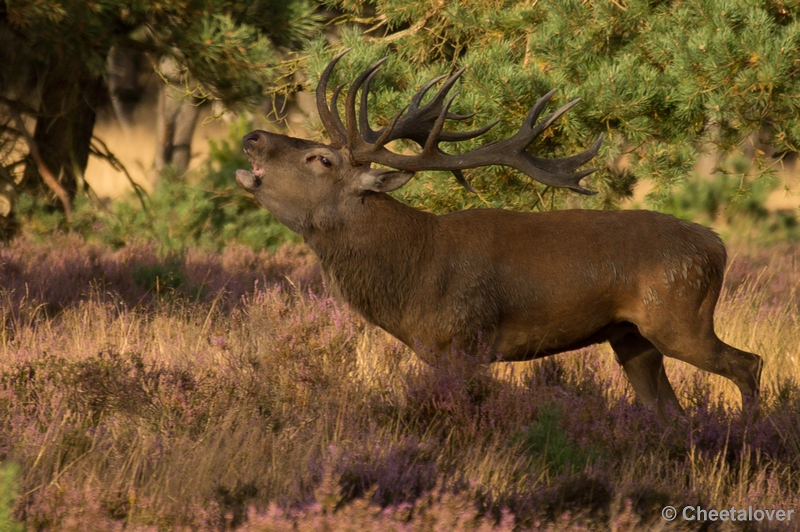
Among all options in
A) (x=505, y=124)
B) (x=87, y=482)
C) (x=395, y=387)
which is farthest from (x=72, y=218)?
(x=87, y=482)

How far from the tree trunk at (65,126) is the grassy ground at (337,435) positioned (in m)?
4.75

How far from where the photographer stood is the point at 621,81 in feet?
23.5

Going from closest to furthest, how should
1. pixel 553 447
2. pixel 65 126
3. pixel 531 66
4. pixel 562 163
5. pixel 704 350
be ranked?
pixel 553 447
pixel 704 350
pixel 562 163
pixel 531 66
pixel 65 126

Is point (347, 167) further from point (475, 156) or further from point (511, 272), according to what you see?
point (511, 272)

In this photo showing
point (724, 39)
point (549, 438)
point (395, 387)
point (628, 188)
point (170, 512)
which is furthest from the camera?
point (628, 188)

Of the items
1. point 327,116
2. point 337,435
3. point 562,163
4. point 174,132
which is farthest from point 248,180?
point 174,132

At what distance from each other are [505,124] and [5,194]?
21.8 feet

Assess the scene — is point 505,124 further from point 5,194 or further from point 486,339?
point 5,194

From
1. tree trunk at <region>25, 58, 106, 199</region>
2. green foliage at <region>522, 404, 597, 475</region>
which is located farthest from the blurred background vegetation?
green foliage at <region>522, 404, 597, 475</region>

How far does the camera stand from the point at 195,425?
4.76 metres

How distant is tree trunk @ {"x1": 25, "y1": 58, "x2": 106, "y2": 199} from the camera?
1133 centimetres

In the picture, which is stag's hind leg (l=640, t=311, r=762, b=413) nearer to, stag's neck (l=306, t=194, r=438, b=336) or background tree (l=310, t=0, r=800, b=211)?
stag's neck (l=306, t=194, r=438, b=336)

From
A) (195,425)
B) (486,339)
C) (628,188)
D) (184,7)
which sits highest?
(184,7)

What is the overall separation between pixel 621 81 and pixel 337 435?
3820mm
